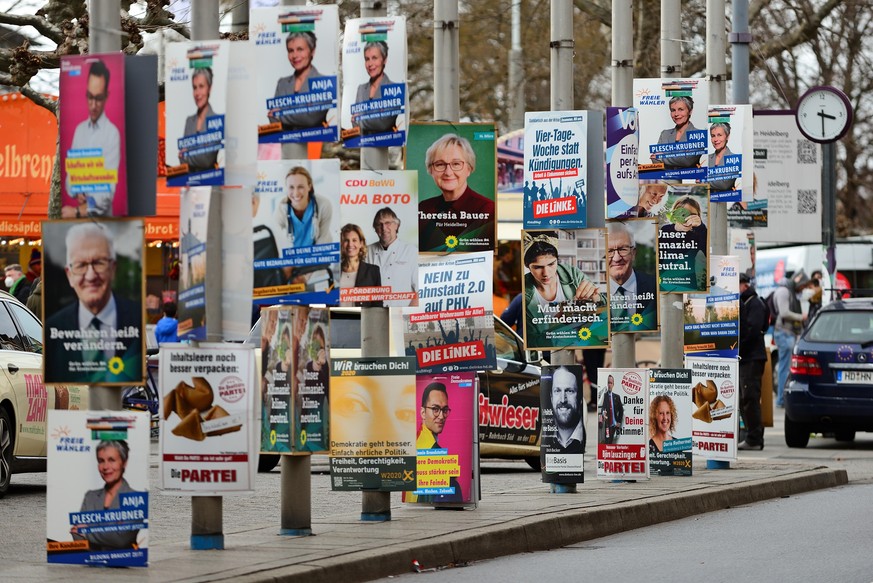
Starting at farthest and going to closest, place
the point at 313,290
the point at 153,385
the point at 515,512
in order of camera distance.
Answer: the point at 153,385 → the point at 515,512 → the point at 313,290

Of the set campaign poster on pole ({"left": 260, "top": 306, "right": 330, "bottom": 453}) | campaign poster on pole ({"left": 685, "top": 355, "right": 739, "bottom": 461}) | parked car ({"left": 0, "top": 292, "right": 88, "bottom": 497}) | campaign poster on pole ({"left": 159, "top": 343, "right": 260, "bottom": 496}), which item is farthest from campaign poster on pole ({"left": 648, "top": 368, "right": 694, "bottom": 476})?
campaign poster on pole ({"left": 159, "top": 343, "right": 260, "bottom": 496})

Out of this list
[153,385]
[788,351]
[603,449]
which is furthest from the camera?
[788,351]

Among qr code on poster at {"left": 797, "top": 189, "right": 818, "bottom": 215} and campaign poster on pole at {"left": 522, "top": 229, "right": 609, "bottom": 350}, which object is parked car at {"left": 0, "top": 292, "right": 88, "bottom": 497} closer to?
campaign poster on pole at {"left": 522, "top": 229, "right": 609, "bottom": 350}

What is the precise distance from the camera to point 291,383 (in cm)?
1055

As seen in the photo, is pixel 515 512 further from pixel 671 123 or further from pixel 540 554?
pixel 671 123

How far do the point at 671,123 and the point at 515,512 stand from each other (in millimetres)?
4864

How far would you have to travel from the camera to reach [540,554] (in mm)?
11328

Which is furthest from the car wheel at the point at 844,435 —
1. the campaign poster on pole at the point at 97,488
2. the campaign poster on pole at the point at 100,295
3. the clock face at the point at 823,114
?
the campaign poster on pole at the point at 100,295

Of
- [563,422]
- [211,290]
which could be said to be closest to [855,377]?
[563,422]

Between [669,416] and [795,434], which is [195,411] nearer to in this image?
[669,416]

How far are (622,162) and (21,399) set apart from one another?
5.23m

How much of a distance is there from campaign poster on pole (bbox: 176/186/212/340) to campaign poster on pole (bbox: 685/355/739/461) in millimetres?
7980

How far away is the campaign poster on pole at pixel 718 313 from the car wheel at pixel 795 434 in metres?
4.46

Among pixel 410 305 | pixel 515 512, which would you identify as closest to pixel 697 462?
pixel 515 512
